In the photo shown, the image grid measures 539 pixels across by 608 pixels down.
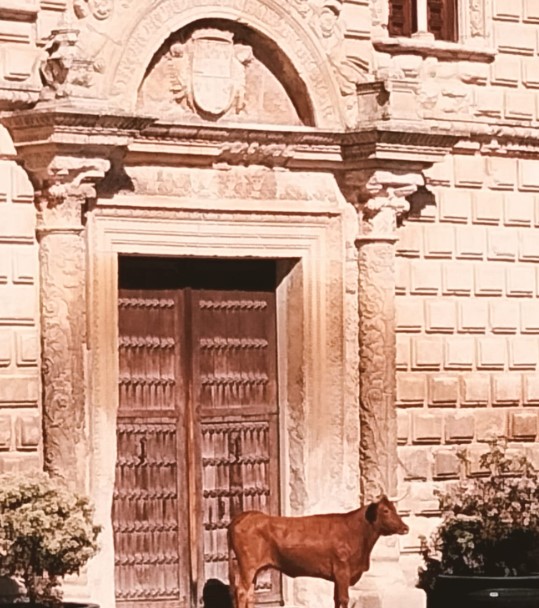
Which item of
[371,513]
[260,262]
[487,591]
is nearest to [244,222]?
[260,262]

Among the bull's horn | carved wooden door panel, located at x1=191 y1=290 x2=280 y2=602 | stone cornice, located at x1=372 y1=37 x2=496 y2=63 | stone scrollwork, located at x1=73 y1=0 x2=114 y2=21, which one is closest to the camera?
stone scrollwork, located at x1=73 y1=0 x2=114 y2=21

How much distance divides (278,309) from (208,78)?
186 centimetres

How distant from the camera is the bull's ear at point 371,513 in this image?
18531mm

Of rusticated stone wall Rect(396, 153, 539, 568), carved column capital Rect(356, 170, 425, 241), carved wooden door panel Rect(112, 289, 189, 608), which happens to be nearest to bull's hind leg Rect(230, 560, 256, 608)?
carved wooden door panel Rect(112, 289, 189, 608)

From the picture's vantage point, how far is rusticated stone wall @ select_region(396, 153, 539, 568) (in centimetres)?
2034

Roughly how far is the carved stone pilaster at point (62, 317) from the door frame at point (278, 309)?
0.29 m

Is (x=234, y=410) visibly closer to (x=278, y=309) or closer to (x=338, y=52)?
(x=278, y=309)

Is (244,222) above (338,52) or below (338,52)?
below

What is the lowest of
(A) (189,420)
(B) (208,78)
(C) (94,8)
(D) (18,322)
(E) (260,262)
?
(A) (189,420)

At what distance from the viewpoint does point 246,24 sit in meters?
19.1

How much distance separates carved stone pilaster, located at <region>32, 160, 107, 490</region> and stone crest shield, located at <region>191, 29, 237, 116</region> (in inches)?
47.9

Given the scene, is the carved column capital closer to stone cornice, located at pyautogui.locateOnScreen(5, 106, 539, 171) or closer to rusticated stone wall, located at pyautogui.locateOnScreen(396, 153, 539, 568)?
stone cornice, located at pyautogui.locateOnScreen(5, 106, 539, 171)

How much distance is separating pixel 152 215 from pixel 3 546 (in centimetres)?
276

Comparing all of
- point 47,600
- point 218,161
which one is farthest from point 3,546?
point 218,161
